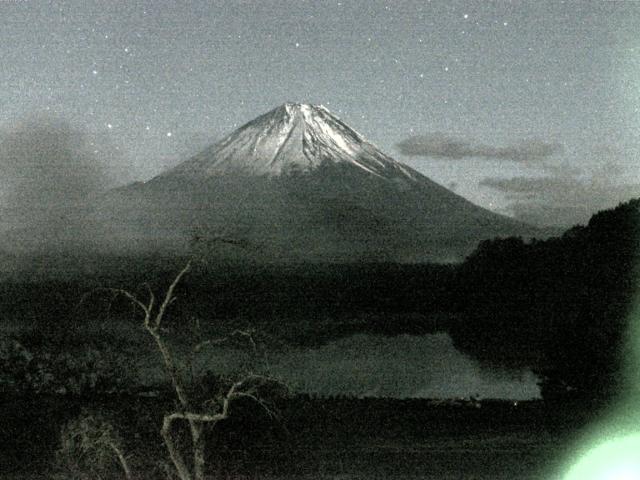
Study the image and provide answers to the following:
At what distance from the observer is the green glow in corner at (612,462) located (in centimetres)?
1264

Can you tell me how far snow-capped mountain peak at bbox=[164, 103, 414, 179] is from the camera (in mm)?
147050

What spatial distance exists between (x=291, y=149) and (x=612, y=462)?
145 metres

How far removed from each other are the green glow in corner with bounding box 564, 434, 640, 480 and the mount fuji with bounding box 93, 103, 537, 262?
122998mm

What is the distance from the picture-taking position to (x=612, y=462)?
13.7m

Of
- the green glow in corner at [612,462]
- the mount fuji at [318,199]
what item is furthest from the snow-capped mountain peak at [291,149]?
the green glow in corner at [612,462]

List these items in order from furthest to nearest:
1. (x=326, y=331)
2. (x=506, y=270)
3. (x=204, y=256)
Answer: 1. (x=506, y=270)
2. (x=326, y=331)
3. (x=204, y=256)

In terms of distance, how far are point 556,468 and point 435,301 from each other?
4666 cm

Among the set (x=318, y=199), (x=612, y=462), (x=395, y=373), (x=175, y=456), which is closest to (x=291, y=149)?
(x=318, y=199)

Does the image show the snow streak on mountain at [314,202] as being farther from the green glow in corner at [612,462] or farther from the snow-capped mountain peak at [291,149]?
the green glow in corner at [612,462]

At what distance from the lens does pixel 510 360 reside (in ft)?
102

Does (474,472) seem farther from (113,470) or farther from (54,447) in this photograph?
(54,447)

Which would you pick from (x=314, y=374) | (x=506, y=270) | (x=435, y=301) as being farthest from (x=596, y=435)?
(x=435, y=301)

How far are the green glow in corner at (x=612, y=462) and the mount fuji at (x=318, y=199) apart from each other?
123 meters

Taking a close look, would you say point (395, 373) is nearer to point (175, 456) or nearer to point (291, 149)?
point (175, 456)
